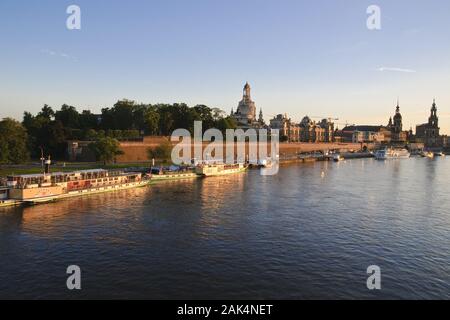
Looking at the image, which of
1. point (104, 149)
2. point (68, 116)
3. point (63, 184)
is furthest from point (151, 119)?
point (63, 184)

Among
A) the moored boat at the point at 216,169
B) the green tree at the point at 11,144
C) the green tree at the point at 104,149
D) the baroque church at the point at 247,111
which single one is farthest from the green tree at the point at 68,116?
the baroque church at the point at 247,111

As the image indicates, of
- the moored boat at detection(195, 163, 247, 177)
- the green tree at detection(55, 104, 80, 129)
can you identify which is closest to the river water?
the moored boat at detection(195, 163, 247, 177)

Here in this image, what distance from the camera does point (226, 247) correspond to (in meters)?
26.0

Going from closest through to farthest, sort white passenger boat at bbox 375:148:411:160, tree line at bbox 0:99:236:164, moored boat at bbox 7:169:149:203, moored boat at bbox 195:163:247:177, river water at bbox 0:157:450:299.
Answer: river water at bbox 0:157:450:299 → moored boat at bbox 7:169:149:203 → moored boat at bbox 195:163:247:177 → tree line at bbox 0:99:236:164 → white passenger boat at bbox 375:148:411:160

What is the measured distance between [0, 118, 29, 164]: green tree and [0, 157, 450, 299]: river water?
Answer: 1710 cm

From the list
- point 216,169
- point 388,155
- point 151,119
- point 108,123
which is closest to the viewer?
point 216,169

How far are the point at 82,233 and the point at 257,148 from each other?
93181 mm

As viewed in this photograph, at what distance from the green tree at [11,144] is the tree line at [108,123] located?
1216cm

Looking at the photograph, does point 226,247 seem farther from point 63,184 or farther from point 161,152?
point 161,152

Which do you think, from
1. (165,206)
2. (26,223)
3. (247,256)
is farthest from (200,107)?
(247,256)

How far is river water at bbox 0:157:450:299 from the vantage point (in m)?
19.7

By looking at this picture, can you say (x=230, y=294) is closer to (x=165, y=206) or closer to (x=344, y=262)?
(x=344, y=262)

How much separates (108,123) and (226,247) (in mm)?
80807

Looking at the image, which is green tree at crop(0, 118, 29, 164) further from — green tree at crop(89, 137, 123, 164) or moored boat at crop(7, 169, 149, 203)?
green tree at crop(89, 137, 123, 164)
